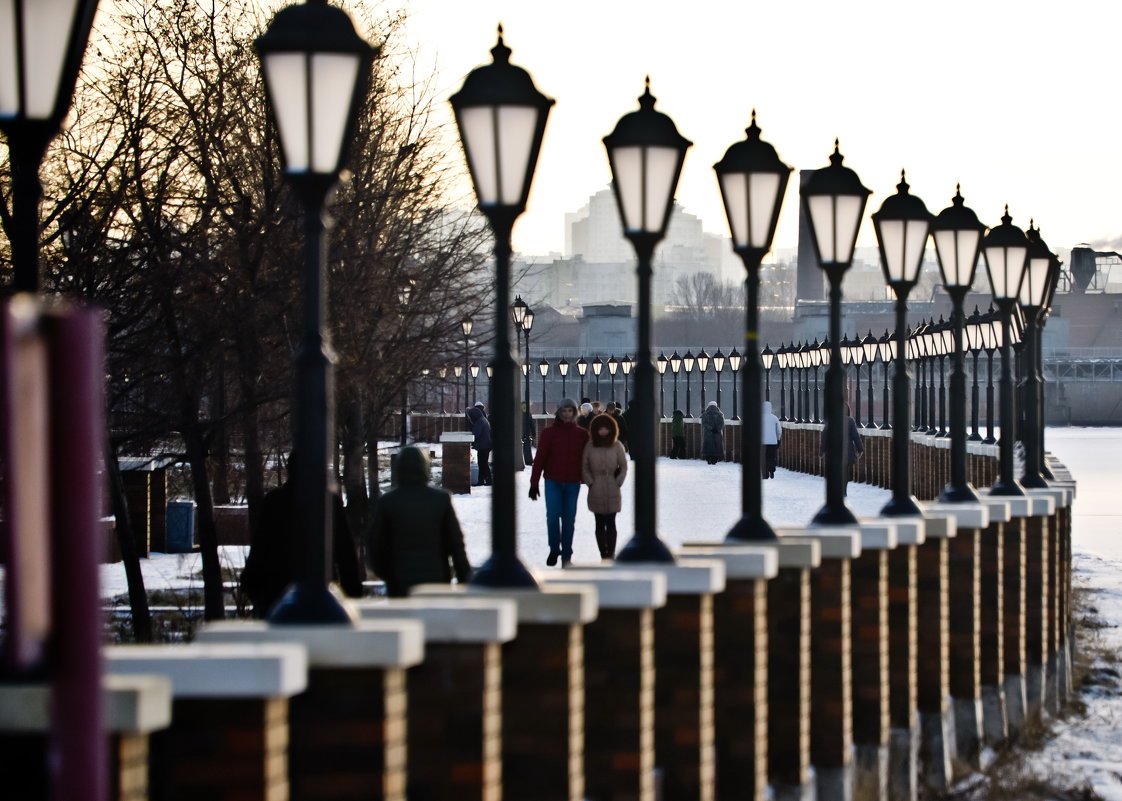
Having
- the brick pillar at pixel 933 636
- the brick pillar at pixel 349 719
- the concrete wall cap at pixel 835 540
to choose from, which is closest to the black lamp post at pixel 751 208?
the concrete wall cap at pixel 835 540

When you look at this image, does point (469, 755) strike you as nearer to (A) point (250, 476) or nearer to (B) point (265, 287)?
(B) point (265, 287)

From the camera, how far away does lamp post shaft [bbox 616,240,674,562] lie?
7.95 m

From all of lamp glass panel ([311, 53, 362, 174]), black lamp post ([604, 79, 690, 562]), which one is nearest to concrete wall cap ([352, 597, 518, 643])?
lamp glass panel ([311, 53, 362, 174])

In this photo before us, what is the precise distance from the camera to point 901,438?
510 inches

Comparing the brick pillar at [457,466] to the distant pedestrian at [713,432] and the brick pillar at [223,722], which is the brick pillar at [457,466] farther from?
the brick pillar at [223,722]

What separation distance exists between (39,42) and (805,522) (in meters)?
21.2

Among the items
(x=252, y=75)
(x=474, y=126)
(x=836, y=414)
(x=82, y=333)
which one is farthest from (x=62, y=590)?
(x=252, y=75)

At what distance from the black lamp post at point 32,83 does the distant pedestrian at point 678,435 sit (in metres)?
48.4

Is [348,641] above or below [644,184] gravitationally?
below

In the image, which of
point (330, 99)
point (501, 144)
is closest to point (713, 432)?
point (501, 144)

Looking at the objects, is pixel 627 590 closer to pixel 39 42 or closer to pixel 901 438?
pixel 39 42

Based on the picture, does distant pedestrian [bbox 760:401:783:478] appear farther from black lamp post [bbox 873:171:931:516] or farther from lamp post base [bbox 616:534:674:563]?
lamp post base [bbox 616:534:674:563]

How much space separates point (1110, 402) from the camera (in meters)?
128

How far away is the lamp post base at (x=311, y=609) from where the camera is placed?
5.43 metres
